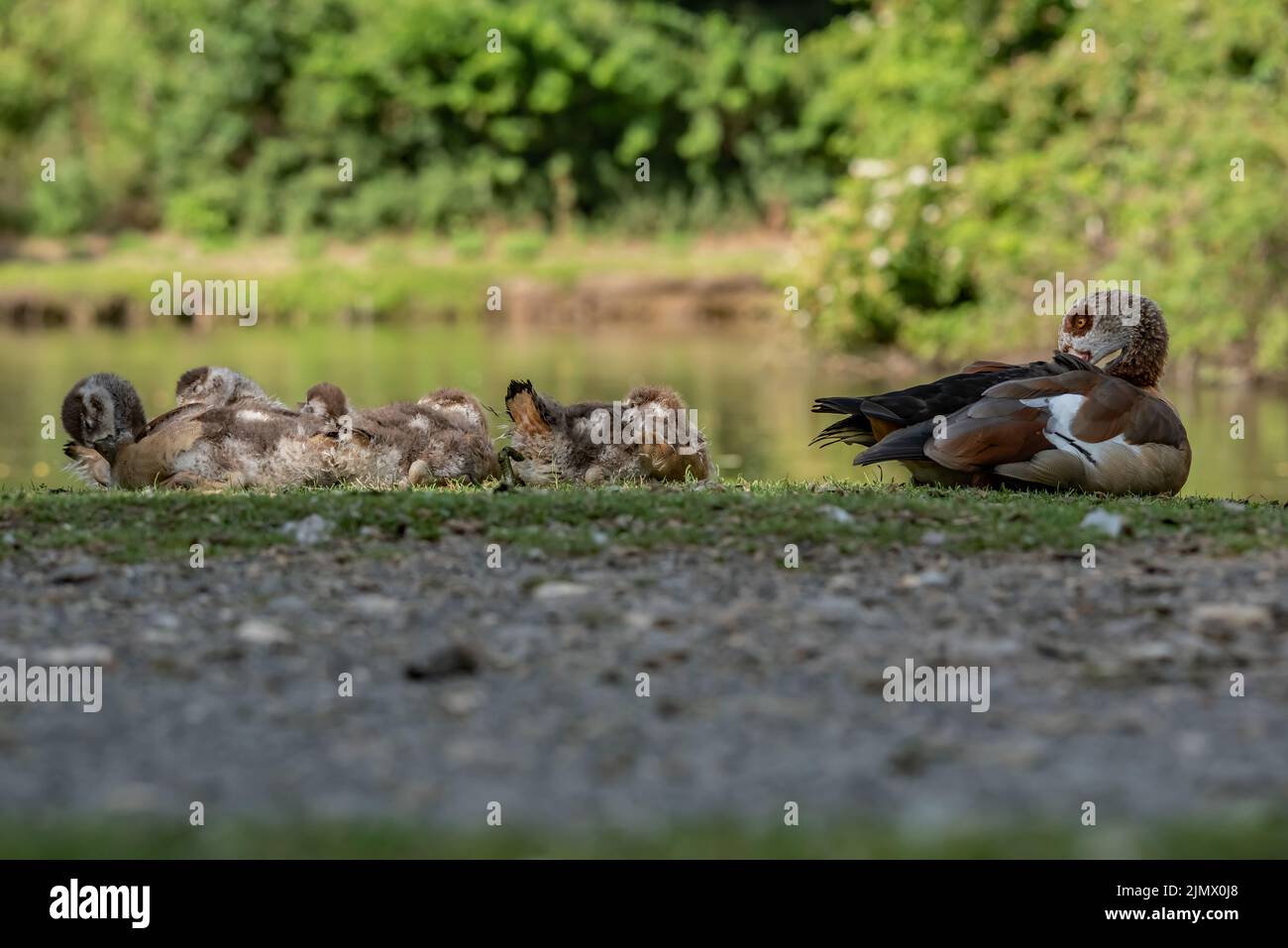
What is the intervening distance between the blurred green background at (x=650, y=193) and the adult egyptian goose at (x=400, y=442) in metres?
5.15

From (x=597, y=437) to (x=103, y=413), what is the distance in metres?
2.95

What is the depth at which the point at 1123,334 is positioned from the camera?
1077 cm

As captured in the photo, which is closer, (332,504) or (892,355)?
(332,504)

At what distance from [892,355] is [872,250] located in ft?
5.26

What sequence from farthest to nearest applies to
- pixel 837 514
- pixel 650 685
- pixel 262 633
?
1. pixel 837 514
2. pixel 262 633
3. pixel 650 685

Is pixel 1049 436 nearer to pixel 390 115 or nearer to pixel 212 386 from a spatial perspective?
pixel 212 386

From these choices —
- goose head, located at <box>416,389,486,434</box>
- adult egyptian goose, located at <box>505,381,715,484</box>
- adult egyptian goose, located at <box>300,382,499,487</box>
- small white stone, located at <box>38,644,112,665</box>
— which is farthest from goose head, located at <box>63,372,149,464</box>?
small white stone, located at <box>38,644,112,665</box>

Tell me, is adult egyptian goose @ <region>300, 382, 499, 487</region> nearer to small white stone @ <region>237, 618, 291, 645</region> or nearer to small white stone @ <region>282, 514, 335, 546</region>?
small white stone @ <region>282, 514, 335, 546</region>

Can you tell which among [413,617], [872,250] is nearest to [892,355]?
[872,250]

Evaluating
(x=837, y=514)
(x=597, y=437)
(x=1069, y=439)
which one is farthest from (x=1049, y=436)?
(x=597, y=437)

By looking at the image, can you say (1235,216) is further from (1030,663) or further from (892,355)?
(1030,663)

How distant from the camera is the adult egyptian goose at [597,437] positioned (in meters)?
10.8

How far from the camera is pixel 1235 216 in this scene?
21.6m

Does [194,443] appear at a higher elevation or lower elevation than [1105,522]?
higher
